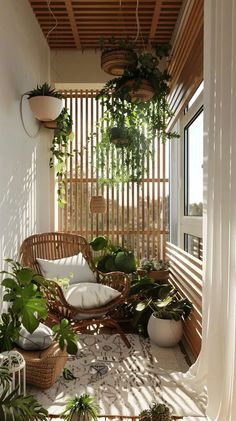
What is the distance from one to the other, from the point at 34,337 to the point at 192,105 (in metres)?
2.20

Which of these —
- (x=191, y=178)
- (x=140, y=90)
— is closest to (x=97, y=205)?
(x=191, y=178)

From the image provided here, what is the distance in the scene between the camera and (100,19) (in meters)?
3.40

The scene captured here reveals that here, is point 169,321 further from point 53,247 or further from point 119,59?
point 119,59

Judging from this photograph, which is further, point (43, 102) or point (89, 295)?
point (43, 102)

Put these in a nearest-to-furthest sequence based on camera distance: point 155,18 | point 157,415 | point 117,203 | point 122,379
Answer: point 157,415
point 122,379
point 155,18
point 117,203

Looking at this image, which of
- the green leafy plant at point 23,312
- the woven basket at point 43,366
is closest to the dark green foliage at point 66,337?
the green leafy plant at point 23,312

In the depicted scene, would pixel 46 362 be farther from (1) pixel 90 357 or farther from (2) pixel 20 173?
(2) pixel 20 173

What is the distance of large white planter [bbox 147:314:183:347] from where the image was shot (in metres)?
2.81

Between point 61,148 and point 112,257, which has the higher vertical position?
point 61,148

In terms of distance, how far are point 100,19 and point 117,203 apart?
1.91 meters

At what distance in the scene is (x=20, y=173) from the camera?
293cm

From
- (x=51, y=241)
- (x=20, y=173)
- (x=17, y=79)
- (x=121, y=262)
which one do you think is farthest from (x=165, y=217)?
(x=17, y=79)

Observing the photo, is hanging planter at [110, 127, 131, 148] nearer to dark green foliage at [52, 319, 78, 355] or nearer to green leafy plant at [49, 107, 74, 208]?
green leafy plant at [49, 107, 74, 208]

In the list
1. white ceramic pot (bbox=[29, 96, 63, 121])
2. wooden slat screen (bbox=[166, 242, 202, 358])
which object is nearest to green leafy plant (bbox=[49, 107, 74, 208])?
white ceramic pot (bbox=[29, 96, 63, 121])
